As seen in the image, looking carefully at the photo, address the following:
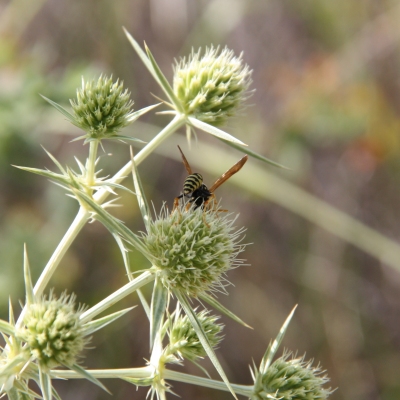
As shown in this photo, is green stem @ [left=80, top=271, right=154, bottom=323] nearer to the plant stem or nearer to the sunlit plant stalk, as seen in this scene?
the sunlit plant stalk

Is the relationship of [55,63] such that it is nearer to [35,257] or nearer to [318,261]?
[35,257]

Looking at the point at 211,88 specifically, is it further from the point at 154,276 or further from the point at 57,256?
the point at 57,256

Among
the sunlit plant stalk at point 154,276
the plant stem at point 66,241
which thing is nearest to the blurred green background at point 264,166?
the sunlit plant stalk at point 154,276

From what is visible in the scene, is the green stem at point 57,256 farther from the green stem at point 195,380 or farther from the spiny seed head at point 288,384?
the spiny seed head at point 288,384

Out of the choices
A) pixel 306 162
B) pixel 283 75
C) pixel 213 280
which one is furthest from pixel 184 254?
pixel 283 75

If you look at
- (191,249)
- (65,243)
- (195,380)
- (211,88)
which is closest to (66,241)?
(65,243)

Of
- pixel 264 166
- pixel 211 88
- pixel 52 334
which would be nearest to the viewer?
pixel 52 334
